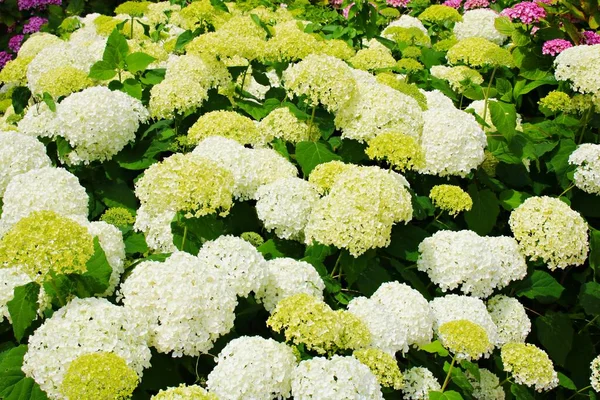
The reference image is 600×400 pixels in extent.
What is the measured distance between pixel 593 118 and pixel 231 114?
271 centimetres

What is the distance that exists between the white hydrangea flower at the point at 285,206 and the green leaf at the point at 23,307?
118cm

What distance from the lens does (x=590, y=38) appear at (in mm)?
5605

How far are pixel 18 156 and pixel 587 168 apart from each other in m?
3.46

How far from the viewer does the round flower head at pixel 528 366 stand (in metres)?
2.94

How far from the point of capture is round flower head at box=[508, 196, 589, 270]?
11.9 ft

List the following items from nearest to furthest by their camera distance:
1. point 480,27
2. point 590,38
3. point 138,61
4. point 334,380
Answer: point 334,380, point 138,61, point 590,38, point 480,27

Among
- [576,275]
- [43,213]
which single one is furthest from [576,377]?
[43,213]

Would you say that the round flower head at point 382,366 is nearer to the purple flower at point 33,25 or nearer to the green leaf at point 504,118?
the green leaf at point 504,118

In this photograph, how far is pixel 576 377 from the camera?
12.7 ft

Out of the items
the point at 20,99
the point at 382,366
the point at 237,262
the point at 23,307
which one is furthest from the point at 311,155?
the point at 20,99

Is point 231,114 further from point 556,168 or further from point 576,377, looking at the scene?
point 576,377

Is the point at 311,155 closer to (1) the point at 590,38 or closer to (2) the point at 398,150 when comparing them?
(2) the point at 398,150

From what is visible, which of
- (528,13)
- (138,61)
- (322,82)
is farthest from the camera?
(528,13)

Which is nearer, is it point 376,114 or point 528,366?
point 528,366
